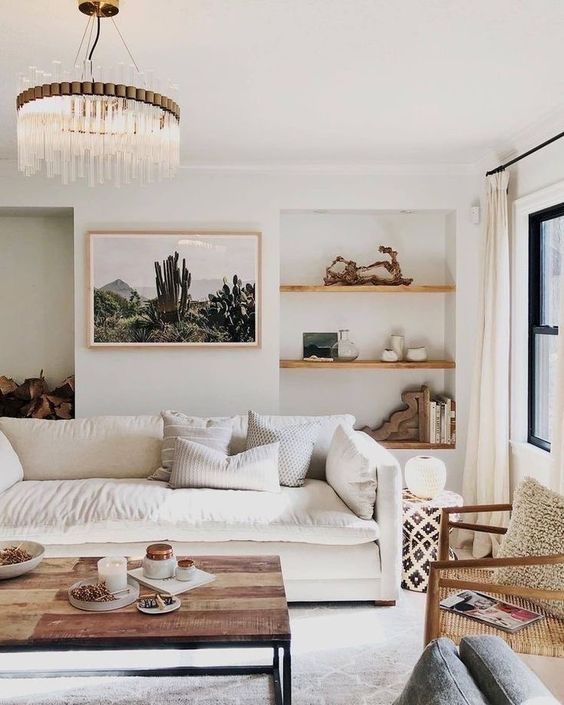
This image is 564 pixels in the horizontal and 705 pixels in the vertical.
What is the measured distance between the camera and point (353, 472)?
12.6 ft

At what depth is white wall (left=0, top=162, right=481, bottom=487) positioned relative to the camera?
16.8 ft

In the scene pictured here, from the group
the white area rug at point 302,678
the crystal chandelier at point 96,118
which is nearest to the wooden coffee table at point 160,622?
the white area rug at point 302,678

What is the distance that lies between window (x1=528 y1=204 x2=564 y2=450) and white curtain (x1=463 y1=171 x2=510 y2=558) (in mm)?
153

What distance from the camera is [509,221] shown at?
4668mm

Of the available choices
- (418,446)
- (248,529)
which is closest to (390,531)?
(248,529)

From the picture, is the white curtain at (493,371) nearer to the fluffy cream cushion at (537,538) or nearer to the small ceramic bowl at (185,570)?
the fluffy cream cushion at (537,538)

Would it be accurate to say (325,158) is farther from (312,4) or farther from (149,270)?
(312,4)

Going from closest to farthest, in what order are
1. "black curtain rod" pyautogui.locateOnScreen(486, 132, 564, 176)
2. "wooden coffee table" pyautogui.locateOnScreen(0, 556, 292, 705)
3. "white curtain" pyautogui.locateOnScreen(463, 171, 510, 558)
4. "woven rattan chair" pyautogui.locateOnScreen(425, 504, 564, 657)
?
"wooden coffee table" pyautogui.locateOnScreen(0, 556, 292, 705) → "woven rattan chair" pyautogui.locateOnScreen(425, 504, 564, 657) → "black curtain rod" pyautogui.locateOnScreen(486, 132, 564, 176) → "white curtain" pyautogui.locateOnScreen(463, 171, 510, 558)

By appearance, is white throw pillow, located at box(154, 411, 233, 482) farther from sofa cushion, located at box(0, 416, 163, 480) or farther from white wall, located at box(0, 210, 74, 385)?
white wall, located at box(0, 210, 74, 385)

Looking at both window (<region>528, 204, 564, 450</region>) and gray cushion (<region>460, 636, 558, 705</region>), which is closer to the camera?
gray cushion (<region>460, 636, 558, 705</region>)

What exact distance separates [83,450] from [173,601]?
2.05 m

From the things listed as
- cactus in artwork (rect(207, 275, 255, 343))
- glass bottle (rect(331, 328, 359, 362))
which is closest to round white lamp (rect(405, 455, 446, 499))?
glass bottle (rect(331, 328, 359, 362))

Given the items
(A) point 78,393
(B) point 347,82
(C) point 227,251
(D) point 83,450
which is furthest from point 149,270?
(B) point 347,82

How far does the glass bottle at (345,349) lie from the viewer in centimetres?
533
